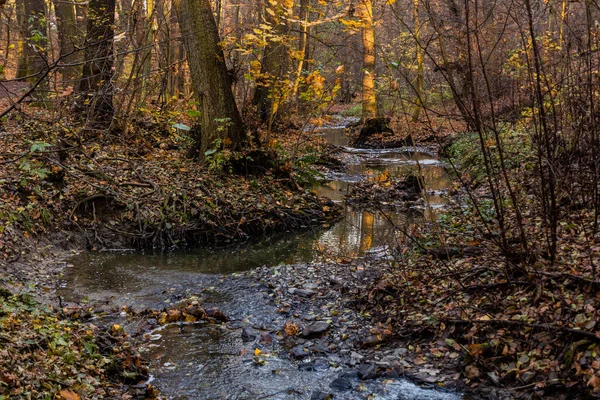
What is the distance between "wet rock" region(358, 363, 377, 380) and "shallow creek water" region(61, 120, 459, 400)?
0.09 m

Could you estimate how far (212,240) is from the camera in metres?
9.73

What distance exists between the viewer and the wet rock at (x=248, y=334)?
18.8ft

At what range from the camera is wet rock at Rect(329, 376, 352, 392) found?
4.62 m

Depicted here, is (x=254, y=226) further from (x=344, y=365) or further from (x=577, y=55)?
(x=577, y=55)

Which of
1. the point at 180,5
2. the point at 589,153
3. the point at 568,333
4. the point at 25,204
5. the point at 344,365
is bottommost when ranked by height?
the point at 344,365

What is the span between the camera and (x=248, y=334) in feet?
19.1

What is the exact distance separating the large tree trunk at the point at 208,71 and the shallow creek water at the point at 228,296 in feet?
8.92

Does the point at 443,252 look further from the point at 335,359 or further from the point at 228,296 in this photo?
the point at 228,296

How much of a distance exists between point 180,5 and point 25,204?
4.97 meters

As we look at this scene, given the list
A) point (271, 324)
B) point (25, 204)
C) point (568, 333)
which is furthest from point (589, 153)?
point (25, 204)

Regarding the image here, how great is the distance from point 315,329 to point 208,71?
22.0 ft

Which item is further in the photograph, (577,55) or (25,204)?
(25,204)

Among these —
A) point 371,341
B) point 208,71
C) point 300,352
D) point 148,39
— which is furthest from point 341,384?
point 148,39

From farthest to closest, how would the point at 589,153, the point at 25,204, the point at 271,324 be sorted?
the point at 25,204 → the point at 271,324 → the point at 589,153
